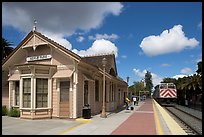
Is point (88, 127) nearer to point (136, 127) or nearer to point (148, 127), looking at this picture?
point (136, 127)

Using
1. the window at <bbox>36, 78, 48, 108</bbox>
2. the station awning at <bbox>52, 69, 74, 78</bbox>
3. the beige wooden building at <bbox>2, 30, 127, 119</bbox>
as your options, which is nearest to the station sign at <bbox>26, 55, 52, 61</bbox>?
the beige wooden building at <bbox>2, 30, 127, 119</bbox>

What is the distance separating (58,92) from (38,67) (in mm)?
2032

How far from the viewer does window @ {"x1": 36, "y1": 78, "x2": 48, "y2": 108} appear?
51.2 ft

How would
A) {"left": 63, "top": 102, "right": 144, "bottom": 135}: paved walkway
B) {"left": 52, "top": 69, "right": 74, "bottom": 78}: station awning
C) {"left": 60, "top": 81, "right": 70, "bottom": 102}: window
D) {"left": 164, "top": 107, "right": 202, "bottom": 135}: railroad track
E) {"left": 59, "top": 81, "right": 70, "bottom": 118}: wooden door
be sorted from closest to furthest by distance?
{"left": 63, "top": 102, "right": 144, "bottom": 135}: paved walkway
{"left": 164, "top": 107, "right": 202, "bottom": 135}: railroad track
{"left": 52, "top": 69, "right": 74, "bottom": 78}: station awning
{"left": 59, "top": 81, "right": 70, "bottom": 118}: wooden door
{"left": 60, "top": 81, "right": 70, "bottom": 102}: window

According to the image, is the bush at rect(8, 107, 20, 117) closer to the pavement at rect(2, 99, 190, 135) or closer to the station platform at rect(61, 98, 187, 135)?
the pavement at rect(2, 99, 190, 135)

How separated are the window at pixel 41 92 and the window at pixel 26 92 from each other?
0.54 m

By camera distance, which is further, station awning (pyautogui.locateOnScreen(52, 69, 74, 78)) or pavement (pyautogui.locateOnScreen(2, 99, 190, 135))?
station awning (pyautogui.locateOnScreen(52, 69, 74, 78))

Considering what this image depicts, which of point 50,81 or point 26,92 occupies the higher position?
point 50,81

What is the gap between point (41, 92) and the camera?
619 inches

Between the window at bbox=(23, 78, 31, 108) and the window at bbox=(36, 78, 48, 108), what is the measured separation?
21.1 inches

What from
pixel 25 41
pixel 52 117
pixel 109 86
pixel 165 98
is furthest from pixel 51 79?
pixel 165 98

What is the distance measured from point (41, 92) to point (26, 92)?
3.17 ft

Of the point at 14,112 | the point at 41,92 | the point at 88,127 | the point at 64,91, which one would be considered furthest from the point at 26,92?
the point at 88,127

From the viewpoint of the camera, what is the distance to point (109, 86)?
24.1m
